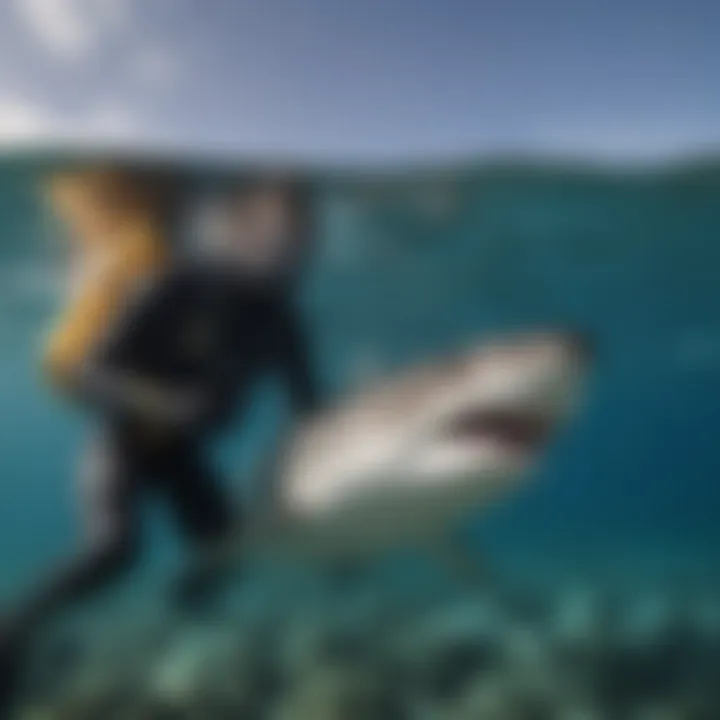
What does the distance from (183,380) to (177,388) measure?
0.02m

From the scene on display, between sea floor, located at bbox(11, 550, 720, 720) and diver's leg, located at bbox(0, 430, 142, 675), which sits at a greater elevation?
diver's leg, located at bbox(0, 430, 142, 675)

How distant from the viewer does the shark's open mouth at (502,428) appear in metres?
1.84

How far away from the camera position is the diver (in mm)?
1796

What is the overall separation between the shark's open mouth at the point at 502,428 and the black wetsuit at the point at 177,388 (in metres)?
0.25

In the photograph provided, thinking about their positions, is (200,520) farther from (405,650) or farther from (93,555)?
(405,650)

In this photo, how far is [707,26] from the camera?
1940 millimetres

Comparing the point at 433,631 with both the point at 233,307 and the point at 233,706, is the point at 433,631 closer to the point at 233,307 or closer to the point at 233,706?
the point at 233,706

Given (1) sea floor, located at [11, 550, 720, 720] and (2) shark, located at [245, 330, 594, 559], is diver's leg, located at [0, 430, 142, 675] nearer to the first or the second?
(1) sea floor, located at [11, 550, 720, 720]

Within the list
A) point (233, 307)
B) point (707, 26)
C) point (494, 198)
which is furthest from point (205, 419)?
point (707, 26)

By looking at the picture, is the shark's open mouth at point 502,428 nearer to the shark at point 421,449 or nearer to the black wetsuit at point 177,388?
the shark at point 421,449

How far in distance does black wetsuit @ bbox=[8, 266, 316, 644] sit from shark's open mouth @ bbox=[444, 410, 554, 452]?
249 mm

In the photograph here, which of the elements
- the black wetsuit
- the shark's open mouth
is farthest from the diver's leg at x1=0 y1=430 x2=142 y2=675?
the shark's open mouth

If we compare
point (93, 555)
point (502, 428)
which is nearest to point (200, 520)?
point (93, 555)

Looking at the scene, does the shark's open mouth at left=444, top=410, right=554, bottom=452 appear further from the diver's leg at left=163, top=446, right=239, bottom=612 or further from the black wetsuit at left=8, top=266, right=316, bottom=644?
the diver's leg at left=163, top=446, right=239, bottom=612
